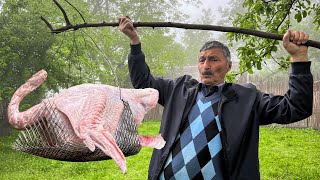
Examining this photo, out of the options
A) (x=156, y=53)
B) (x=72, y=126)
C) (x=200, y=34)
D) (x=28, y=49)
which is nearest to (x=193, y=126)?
(x=72, y=126)

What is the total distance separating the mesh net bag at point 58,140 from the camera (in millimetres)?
1938

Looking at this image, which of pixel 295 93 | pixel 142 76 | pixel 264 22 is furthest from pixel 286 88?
pixel 295 93

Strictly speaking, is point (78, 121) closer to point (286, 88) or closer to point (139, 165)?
point (139, 165)

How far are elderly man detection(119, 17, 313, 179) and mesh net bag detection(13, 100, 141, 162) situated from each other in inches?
21.5

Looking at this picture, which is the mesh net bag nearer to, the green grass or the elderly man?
the elderly man

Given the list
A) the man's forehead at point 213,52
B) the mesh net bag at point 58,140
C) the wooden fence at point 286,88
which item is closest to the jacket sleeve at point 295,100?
the man's forehead at point 213,52

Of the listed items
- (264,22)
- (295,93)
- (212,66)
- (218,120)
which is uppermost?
(264,22)

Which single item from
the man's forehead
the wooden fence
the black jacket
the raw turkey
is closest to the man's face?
the man's forehead

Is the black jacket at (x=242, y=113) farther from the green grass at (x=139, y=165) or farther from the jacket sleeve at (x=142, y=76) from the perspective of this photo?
the green grass at (x=139, y=165)

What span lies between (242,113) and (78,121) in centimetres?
122

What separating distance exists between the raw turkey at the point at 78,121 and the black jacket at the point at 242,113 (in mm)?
540

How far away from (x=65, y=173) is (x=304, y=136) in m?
7.50

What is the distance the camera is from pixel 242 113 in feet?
8.29

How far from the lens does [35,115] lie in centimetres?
203
